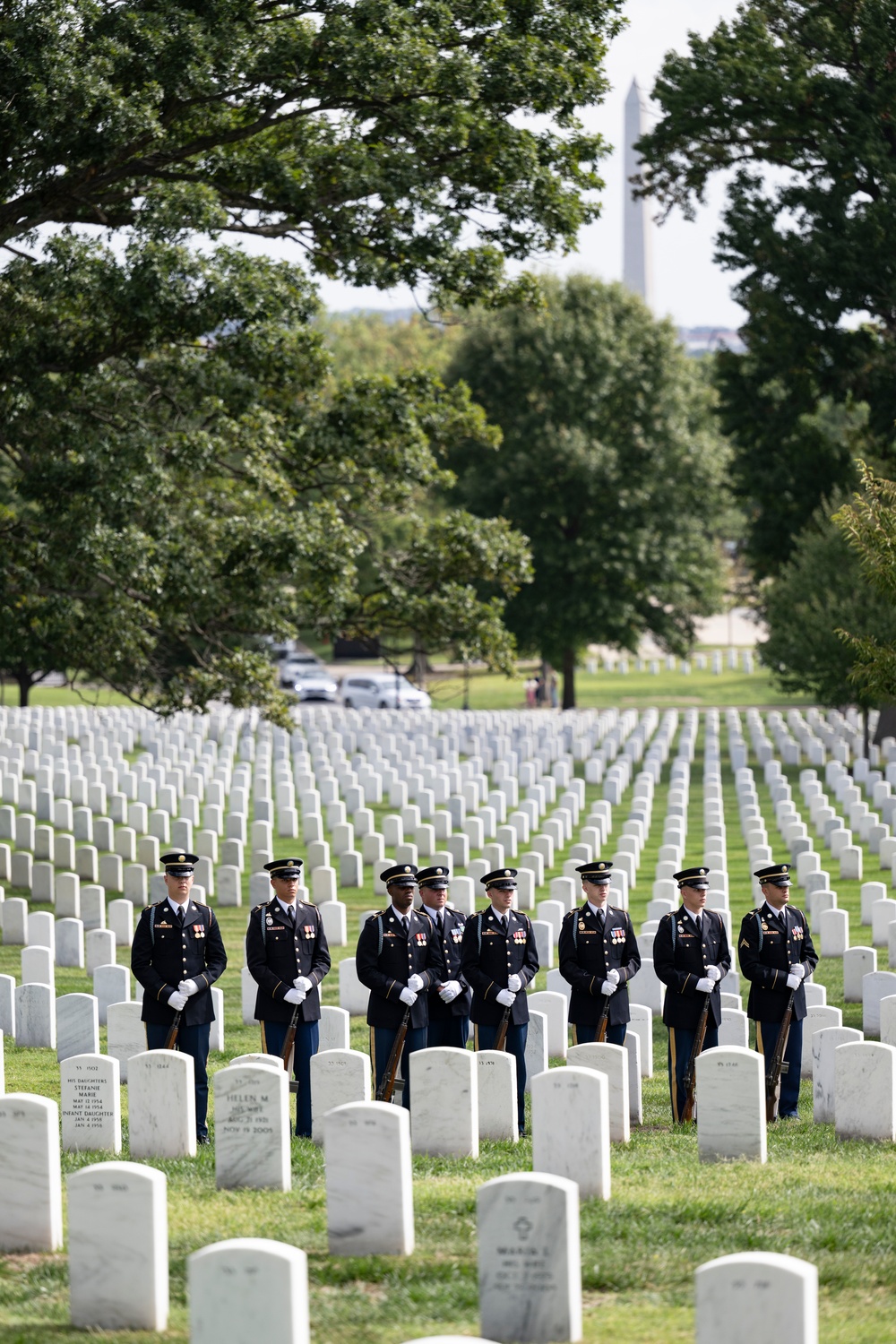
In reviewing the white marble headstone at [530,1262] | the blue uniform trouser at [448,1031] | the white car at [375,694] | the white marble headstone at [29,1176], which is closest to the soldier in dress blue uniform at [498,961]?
the blue uniform trouser at [448,1031]

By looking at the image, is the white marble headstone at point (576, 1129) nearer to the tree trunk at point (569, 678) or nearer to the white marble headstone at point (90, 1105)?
the white marble headstone at point (90, 1105)

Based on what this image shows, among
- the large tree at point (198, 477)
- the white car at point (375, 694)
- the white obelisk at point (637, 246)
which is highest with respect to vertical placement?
the white obelisk at point (637, 246)

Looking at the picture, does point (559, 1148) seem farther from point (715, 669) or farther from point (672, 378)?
point (715, 669)

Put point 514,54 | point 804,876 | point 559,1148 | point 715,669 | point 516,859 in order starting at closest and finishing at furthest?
1. point 559,1148
2. point 514,54
3. point 804,876
4. point 516,859
5. point 715,669

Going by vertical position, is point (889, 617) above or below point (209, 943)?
above

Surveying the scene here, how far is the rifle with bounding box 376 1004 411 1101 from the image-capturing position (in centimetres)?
880

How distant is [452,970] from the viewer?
9078 mm

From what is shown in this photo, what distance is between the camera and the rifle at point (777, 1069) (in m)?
9.30

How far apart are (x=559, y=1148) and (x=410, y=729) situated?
1060 inches

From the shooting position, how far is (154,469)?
591 inches

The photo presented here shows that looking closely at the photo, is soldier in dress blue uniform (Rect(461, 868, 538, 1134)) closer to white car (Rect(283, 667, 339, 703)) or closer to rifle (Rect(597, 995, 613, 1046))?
rifle (Rect(597, 995, 613, 1046))

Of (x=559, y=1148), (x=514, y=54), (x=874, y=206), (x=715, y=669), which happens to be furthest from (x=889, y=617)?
(x=715, y=669)

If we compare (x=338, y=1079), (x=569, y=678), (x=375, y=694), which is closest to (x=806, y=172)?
(x=569, y=678)

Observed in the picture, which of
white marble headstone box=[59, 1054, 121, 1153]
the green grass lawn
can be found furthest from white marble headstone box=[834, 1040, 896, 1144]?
white marble headstone box=[59, 1054, 121, 1153]
